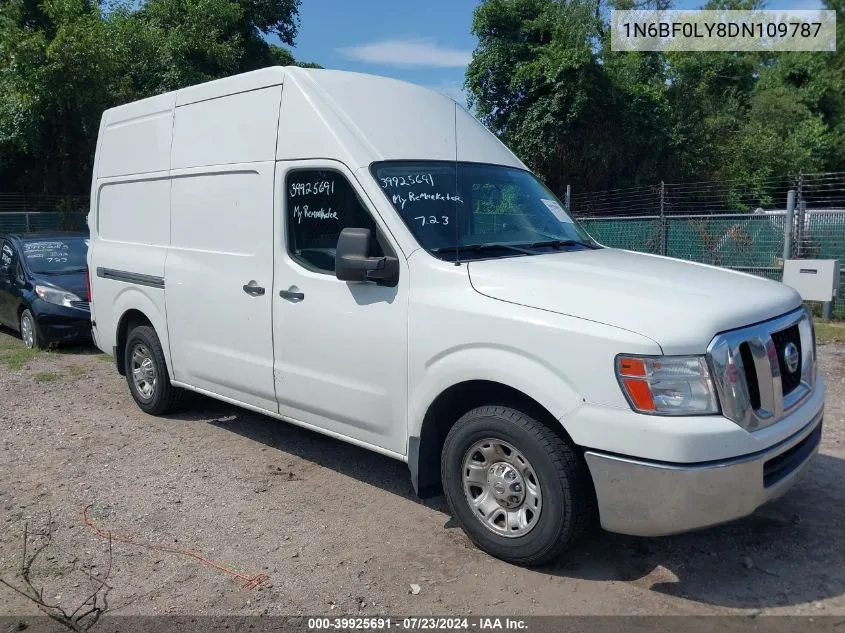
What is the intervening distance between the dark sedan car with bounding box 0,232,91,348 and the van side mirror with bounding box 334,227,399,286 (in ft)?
21.7

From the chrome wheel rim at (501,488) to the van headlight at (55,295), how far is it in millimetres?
7390

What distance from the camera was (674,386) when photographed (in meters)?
3.23

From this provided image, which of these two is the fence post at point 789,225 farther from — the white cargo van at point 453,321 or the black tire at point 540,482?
the black tire at point 540,482

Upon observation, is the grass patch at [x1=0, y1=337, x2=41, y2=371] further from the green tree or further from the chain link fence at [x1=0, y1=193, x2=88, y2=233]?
the green tree

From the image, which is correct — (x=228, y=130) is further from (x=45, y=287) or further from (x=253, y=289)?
(x=45, y=287)

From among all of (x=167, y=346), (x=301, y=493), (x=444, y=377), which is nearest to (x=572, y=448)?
(x=444, y=377)

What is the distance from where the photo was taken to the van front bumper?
320 centimetres

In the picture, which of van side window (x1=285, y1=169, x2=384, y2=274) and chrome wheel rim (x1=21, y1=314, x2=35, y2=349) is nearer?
van side window (x1=285, y1=169, x2=384, y2=274)

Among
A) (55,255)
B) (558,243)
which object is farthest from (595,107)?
(558,243)

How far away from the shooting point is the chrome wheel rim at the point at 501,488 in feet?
12.0

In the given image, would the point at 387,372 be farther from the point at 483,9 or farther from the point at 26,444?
the point at 483,9

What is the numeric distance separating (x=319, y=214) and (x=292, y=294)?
54 cm

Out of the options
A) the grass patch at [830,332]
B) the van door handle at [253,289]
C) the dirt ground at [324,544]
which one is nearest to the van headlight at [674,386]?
the dirt ground at [324,544]

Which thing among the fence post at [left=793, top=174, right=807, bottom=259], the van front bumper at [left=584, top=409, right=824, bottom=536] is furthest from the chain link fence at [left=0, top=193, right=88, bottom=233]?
the van front bumper at [left=584, top=409, right=824, bottom=536]
